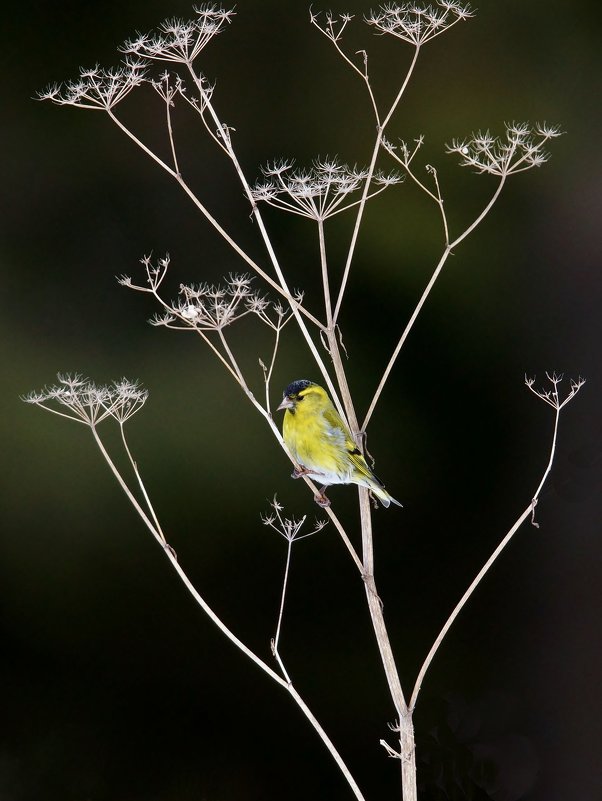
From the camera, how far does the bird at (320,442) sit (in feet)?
2.31

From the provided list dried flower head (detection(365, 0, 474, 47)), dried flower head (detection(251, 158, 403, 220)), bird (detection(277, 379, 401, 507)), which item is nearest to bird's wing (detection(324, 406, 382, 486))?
bird (detection(277, 379, 401, 507))

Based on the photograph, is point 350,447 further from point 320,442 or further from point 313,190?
point 313,190

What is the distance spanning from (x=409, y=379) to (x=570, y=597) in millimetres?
348

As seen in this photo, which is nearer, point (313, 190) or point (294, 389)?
point (313, 190)

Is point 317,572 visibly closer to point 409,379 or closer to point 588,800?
point 409,379

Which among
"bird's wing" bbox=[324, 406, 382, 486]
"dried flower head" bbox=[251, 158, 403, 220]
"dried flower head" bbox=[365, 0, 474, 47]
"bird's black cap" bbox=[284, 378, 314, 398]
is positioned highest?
"dried flower head" bbox=[365, 0, 474, 47]

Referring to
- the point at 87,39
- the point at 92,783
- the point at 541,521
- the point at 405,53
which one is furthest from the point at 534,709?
the point at 87,39

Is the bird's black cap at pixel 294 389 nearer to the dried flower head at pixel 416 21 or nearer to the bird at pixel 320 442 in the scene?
the bird at pixel 320 442

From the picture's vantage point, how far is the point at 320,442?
74cm

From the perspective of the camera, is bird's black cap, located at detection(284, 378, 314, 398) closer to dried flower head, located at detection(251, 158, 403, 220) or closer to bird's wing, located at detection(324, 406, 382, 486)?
bird's wing, located at detection(324, 406, 382, 486)

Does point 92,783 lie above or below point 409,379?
below

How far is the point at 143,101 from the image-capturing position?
109 cm

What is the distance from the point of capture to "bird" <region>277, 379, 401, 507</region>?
0.70 metres

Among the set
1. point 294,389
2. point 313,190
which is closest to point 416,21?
point 313,190
